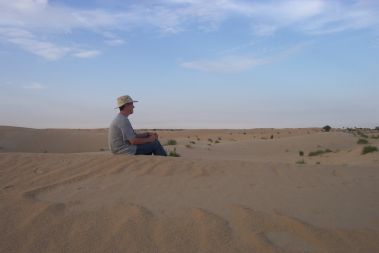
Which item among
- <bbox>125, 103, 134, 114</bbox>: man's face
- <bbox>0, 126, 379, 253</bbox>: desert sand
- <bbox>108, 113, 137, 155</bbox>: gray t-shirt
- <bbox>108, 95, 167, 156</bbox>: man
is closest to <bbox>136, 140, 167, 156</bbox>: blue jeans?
<bbox>108, 95, 167, 156</bbox>: man

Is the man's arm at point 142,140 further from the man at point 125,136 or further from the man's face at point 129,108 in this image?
the man's face at point 129,108

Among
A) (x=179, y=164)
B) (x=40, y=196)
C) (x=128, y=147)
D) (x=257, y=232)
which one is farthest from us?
(x=128, y=147)

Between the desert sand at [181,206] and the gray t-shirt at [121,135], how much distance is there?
849 mm

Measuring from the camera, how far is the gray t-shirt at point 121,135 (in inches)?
347

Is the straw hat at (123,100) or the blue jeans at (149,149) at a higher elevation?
the straw hat at (123,100)

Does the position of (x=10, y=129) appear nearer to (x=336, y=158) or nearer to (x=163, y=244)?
(x=336, y=158)

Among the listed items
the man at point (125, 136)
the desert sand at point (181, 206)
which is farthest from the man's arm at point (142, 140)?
the desert sand at point (181, 206)

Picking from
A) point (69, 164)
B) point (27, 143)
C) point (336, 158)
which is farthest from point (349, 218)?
point (27, 143)

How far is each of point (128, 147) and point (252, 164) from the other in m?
2.40

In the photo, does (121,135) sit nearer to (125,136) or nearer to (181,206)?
(125,136)

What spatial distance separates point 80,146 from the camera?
32.4 meters

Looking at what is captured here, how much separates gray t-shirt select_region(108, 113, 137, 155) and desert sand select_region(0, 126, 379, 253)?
2.79ft

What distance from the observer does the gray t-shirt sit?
8805 millimetres

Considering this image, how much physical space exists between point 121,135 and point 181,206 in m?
4.15
